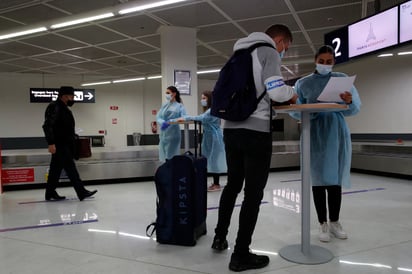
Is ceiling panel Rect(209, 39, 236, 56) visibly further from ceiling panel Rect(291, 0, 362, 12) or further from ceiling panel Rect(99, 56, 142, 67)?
ceiling panel Rect(99, 56, 142, 67)

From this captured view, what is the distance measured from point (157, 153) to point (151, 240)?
4031 millimetres

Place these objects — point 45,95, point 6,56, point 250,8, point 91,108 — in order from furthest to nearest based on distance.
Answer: point 91,108, point 45,95, point 6,56, point 250,8

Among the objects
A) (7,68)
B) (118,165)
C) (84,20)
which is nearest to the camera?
(84,20)

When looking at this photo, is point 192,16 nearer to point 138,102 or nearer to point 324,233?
point 324,233

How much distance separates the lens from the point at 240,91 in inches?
74.6

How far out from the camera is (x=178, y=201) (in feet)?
7.98

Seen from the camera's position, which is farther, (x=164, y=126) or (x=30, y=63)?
(x=30, y=63)

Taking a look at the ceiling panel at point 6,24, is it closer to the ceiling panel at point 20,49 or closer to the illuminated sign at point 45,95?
the ceiling panel at point 20,49

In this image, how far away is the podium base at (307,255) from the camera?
81.9 inches

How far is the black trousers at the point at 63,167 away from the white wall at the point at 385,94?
290 inches

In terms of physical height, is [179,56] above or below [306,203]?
above

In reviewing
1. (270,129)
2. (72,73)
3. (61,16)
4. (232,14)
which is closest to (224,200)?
(270,129)

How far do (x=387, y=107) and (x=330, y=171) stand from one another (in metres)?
7.51

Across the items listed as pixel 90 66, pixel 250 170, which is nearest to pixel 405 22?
pixel 250 170
